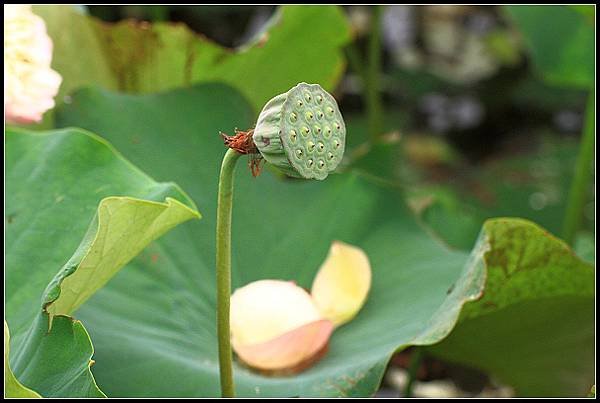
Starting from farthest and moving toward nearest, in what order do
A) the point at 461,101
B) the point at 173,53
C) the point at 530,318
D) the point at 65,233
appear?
the point at 461,101, the point at 173,53, the point at 530,318, the point at 65,233

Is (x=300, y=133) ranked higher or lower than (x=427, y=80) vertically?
higher

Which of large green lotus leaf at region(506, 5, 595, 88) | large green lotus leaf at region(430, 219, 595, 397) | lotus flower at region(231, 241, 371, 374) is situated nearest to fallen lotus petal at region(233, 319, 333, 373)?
lotus flower at region(231, 241, 371, 374)

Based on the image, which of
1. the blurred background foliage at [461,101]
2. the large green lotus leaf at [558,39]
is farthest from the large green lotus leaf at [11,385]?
the blurred background foliage at [461,101]

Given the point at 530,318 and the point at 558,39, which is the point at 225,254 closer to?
the point at 530,318

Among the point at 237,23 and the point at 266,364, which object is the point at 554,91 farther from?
the point at 266,364

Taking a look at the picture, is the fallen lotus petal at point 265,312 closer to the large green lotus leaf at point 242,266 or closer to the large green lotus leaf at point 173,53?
the large green lotus leaf at point 242,266

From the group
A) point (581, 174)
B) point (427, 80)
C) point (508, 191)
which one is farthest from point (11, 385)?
point (427, 80)

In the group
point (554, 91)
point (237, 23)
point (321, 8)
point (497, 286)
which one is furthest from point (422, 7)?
point (497, 286)
